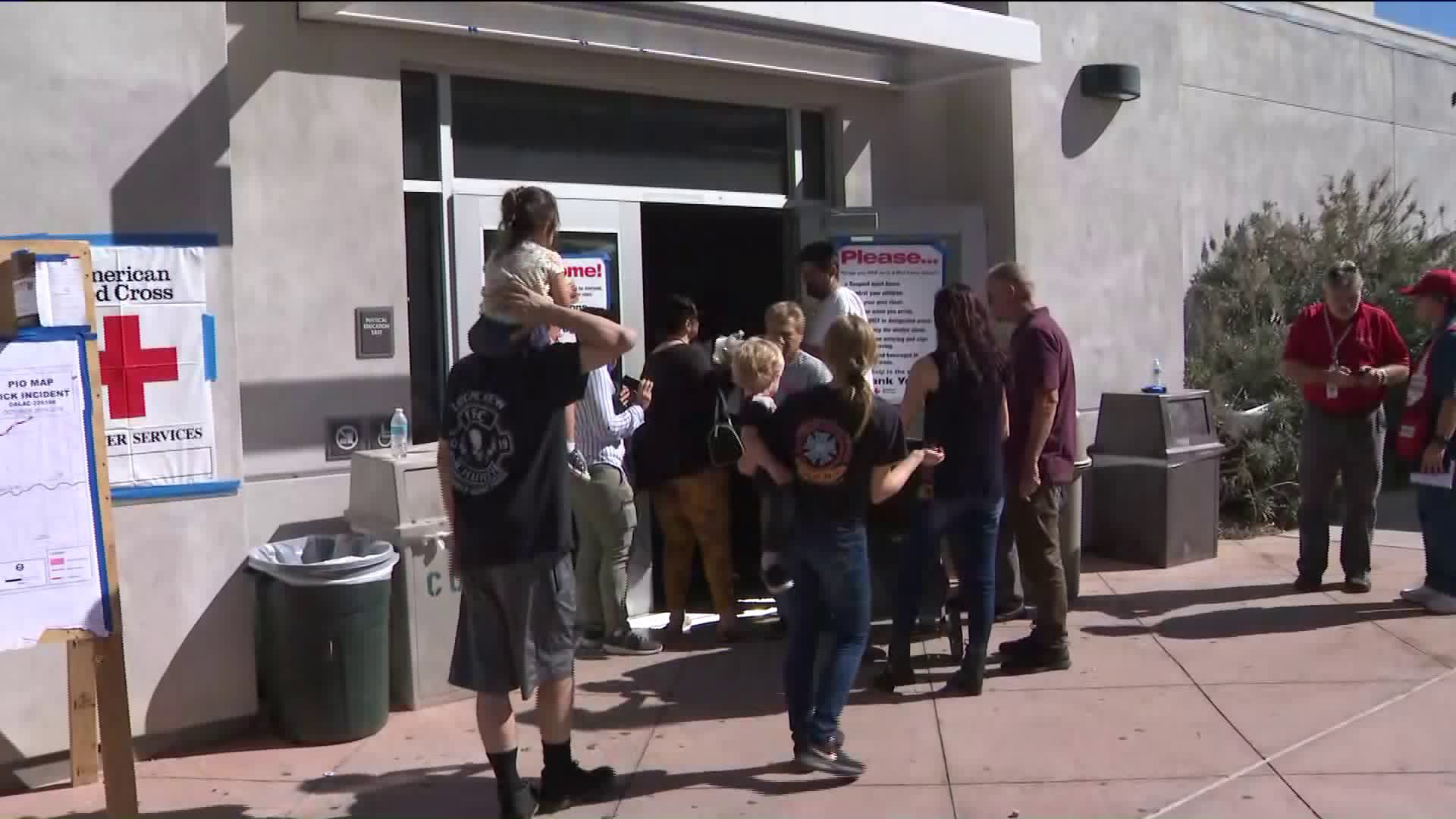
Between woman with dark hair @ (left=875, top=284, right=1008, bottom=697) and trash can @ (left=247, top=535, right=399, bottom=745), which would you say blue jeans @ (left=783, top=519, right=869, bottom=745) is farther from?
trash can @ (left=247, top=535, right=399, bottom=745)

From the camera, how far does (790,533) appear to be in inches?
183

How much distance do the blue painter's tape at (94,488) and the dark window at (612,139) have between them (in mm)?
2523

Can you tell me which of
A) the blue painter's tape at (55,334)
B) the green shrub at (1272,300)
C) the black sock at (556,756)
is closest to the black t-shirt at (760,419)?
the black sock at (556,756)

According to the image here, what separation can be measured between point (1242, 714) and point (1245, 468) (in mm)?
4240

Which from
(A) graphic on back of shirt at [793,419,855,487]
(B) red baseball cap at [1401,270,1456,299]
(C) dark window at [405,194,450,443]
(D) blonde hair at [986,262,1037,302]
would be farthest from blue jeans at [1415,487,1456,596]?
(C) dark window at [405,194,450,443]

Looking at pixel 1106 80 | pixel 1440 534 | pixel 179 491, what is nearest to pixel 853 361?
pixel 179 491

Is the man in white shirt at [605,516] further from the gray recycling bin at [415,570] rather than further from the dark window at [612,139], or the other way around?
the dark window at [612,139]

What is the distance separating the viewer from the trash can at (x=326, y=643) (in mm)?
5133

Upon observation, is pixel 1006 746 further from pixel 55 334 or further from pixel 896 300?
pixel 55 334

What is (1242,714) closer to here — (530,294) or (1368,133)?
(530,294)

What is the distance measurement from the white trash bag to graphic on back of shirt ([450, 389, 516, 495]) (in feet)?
4.26

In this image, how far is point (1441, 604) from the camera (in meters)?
6.69

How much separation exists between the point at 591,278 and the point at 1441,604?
4822 mm

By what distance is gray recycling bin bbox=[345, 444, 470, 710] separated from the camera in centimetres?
549
